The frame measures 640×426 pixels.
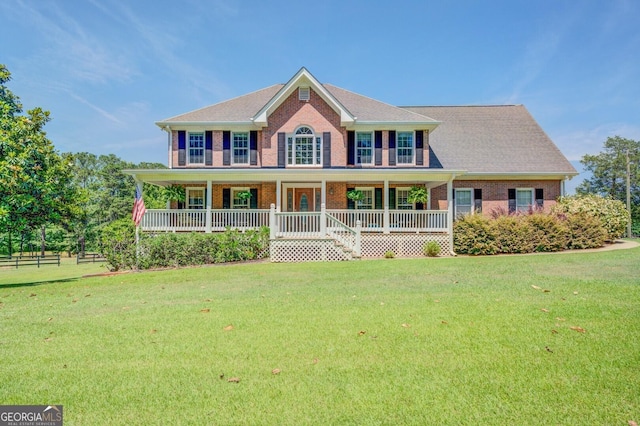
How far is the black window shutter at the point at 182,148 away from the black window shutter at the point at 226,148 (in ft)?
6.99

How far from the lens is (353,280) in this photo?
9.91 meters

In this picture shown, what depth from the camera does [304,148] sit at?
2031 centimetres

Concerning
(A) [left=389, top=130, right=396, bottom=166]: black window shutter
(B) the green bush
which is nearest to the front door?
(A) [left=389, top=130, right=396, bottom=166]: black window shutter

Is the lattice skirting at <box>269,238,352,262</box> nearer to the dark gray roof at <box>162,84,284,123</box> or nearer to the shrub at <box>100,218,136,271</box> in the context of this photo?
the shrub at <box>100,218,136,271</box>

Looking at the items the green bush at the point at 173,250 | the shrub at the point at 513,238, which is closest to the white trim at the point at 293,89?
the green bush at the point at 173,250

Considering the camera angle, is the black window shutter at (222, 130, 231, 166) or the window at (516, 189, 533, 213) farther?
the window at (516, 189, 533, 213)

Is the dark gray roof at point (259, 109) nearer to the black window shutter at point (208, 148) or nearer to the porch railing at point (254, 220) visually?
the black window shutter at point (208, 148)

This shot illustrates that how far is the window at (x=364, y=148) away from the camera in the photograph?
2083 centimetres

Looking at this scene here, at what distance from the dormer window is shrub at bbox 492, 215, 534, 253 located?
11.4 m

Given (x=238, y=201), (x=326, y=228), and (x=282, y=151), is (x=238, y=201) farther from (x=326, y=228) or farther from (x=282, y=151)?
(x=326, y=228)

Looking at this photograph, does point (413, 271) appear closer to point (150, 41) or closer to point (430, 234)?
point (430, 234)

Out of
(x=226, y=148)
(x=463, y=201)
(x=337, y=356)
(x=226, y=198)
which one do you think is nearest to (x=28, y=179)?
(x=226, y=198)

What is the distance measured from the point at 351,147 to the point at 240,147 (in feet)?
20.3

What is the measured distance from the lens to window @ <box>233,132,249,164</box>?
826 inches
